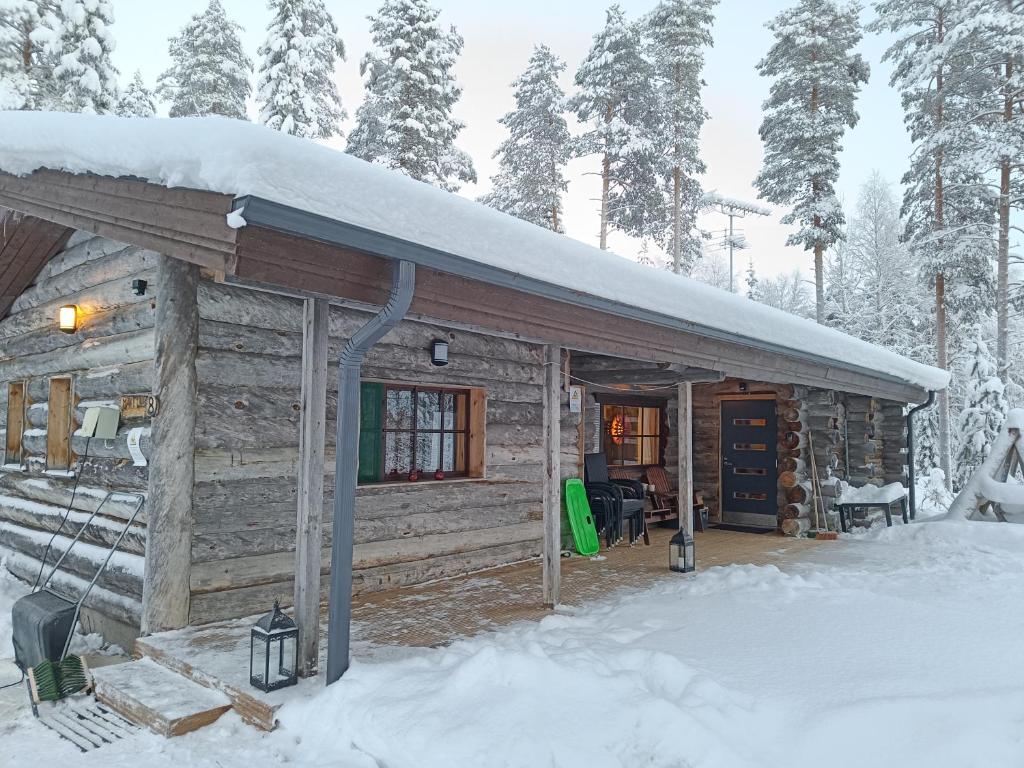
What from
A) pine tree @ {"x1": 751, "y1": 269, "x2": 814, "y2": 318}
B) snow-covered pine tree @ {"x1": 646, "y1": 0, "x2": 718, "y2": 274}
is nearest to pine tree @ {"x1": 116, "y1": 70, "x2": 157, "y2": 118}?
snow-covered pine tree @ {"x1": 646, "y1": 0, "x2": 718, "y2": 274}

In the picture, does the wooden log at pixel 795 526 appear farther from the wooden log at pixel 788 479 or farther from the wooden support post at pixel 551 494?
the wooden support post at pixel 551 494

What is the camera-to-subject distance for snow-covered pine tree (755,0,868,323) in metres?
18.6

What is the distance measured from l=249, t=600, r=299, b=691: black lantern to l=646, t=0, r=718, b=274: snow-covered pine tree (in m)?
18.0

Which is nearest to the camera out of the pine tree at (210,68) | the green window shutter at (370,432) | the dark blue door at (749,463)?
the green window shutter at (370,432)

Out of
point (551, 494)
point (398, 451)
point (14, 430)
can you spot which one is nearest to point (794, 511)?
point (551, 494)

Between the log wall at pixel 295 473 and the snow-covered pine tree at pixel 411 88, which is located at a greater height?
the snow-covered pine tree at pixel 411 88

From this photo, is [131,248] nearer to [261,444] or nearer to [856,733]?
[261,444]

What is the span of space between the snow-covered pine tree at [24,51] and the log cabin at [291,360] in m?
10.0

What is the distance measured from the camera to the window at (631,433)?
9273 mm

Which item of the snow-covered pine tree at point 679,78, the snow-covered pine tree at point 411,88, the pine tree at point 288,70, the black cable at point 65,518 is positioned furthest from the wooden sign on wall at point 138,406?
the snow-covered pine tree at point 679,78

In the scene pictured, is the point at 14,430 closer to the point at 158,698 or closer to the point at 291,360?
the point at 291,360

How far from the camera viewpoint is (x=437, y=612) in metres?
4.95

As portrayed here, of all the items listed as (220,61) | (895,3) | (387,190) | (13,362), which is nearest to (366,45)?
(220,61)

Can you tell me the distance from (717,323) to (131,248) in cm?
459
